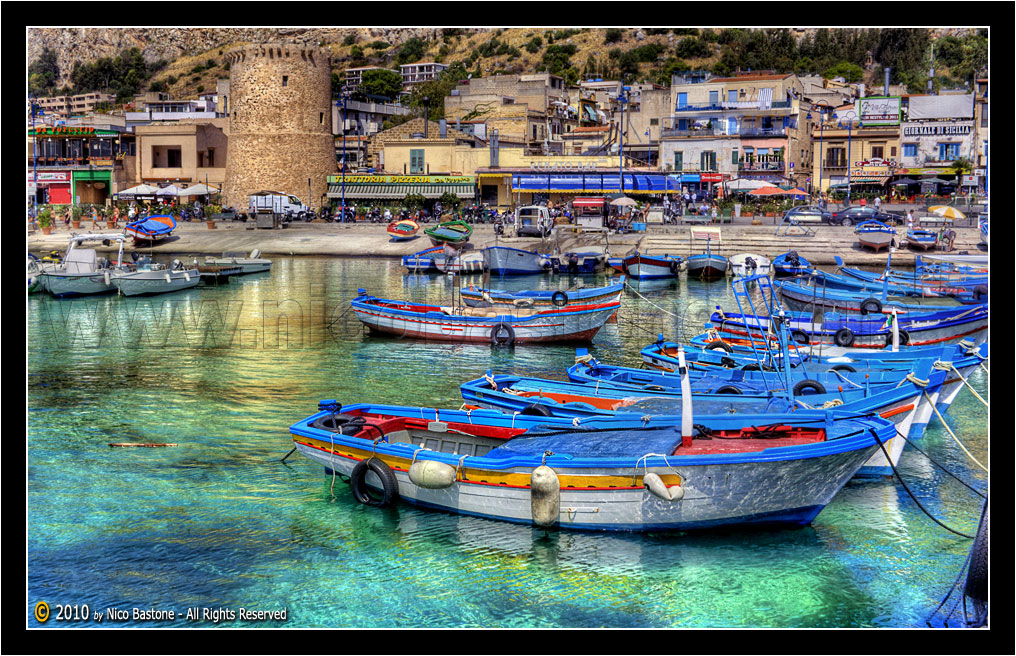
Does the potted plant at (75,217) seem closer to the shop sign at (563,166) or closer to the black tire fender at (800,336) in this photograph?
the shop sign at (563,166)

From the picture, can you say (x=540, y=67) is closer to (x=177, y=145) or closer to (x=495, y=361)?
(x=177, y=145)

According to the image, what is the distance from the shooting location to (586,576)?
39.9 ft

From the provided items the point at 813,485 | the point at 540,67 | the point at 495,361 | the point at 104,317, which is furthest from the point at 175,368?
the point at 540,67

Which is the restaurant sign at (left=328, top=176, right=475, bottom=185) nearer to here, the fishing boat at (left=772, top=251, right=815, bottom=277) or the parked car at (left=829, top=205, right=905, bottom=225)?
the parked car at (left=829, top=205, right=905, bottom=225)

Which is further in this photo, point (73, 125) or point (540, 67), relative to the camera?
point (540, 67)

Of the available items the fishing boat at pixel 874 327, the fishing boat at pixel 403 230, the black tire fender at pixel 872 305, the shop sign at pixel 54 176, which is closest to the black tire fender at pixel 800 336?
the fishing boat at pixel 874 327

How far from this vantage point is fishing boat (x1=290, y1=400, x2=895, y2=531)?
12.8 meters

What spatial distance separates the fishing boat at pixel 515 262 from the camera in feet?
143

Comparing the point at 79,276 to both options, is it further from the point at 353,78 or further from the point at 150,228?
the point at 353,78

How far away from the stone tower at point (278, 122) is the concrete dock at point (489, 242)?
12053 mm

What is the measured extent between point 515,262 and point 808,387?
28.1 metres

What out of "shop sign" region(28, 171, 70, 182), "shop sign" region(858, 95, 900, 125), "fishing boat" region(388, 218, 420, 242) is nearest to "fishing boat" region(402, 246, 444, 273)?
"fishing boat" region(388, 218, 420, 242)

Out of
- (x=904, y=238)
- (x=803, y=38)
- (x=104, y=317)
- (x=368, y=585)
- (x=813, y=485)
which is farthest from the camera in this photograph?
(x=803, y=38)

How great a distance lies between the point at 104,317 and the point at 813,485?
84.4 feet
